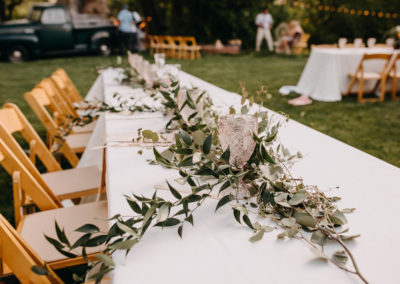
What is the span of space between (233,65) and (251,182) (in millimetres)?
10459

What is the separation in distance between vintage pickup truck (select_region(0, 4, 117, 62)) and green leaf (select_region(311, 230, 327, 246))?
12916mm

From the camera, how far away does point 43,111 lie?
2711mm

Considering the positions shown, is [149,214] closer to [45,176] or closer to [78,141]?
[45,176]

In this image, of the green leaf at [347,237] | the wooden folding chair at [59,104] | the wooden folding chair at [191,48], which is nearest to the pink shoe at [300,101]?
the wooden folding chair at [59,104]

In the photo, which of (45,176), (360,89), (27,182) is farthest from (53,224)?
(360,89)

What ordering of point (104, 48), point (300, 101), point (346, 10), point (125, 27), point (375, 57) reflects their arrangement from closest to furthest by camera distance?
point (375, 57), point (300, 101), point (125, 27), point (104, 48), point (346, 10)

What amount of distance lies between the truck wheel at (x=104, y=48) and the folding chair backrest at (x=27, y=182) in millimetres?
12066

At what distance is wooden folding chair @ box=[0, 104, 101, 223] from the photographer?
1914mm

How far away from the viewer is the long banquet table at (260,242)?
778 millimetres

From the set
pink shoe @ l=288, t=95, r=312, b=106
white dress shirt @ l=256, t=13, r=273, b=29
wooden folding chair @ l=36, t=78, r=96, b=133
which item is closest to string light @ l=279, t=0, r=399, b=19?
white dress shirt @ l=256, t=13, r=273, b=29

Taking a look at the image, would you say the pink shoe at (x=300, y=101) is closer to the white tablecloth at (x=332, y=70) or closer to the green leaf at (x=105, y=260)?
the white tablecloth at (x=332, y=70)

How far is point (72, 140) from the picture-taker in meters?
3.20

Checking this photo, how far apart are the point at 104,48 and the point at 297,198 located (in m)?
13.3

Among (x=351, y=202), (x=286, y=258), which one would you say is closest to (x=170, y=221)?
(x=286, y=258)
